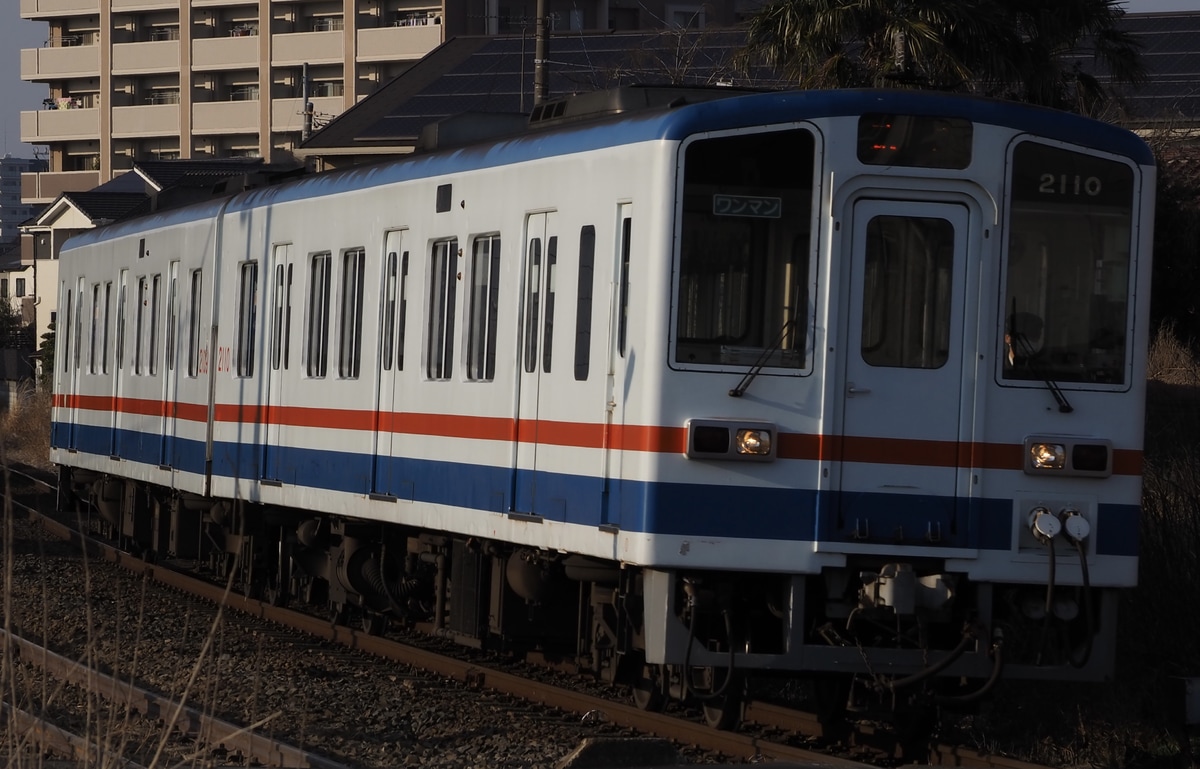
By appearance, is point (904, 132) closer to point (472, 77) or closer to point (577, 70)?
point (577, 70)

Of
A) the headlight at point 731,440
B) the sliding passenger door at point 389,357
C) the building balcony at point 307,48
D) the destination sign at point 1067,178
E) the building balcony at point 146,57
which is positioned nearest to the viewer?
the headlight at point 731,440

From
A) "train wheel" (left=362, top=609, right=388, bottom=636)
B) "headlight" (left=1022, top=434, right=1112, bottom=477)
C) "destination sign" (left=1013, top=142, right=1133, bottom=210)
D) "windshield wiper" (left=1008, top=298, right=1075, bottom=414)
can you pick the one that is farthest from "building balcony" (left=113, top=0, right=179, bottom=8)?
"headlight" (left=1022, top=434, right=1112, bottom=477)

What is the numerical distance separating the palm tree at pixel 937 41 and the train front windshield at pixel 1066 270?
836 centimetres

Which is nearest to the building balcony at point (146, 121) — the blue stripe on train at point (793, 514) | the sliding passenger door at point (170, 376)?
the sliding passenger door at point (170, 376)

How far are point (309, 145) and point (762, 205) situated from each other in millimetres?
30949

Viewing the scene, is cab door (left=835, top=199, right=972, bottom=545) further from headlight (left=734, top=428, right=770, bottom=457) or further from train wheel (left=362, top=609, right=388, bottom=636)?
train wheel (left=362, top=609, right=388, bottom=636)

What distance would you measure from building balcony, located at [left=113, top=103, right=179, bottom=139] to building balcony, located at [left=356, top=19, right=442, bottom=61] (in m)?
10.3

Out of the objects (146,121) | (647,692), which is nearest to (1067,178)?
(647,692)

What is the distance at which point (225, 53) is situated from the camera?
238 ft

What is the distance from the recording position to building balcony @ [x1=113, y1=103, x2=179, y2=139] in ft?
244

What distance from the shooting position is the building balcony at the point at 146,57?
74312 mm

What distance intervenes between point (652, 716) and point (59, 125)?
242 ft

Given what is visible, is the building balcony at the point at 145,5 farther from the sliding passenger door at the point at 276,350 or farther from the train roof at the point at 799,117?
the train roof at the point at 799,117

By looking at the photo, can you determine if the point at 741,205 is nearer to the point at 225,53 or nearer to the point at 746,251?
the point at 746,251
